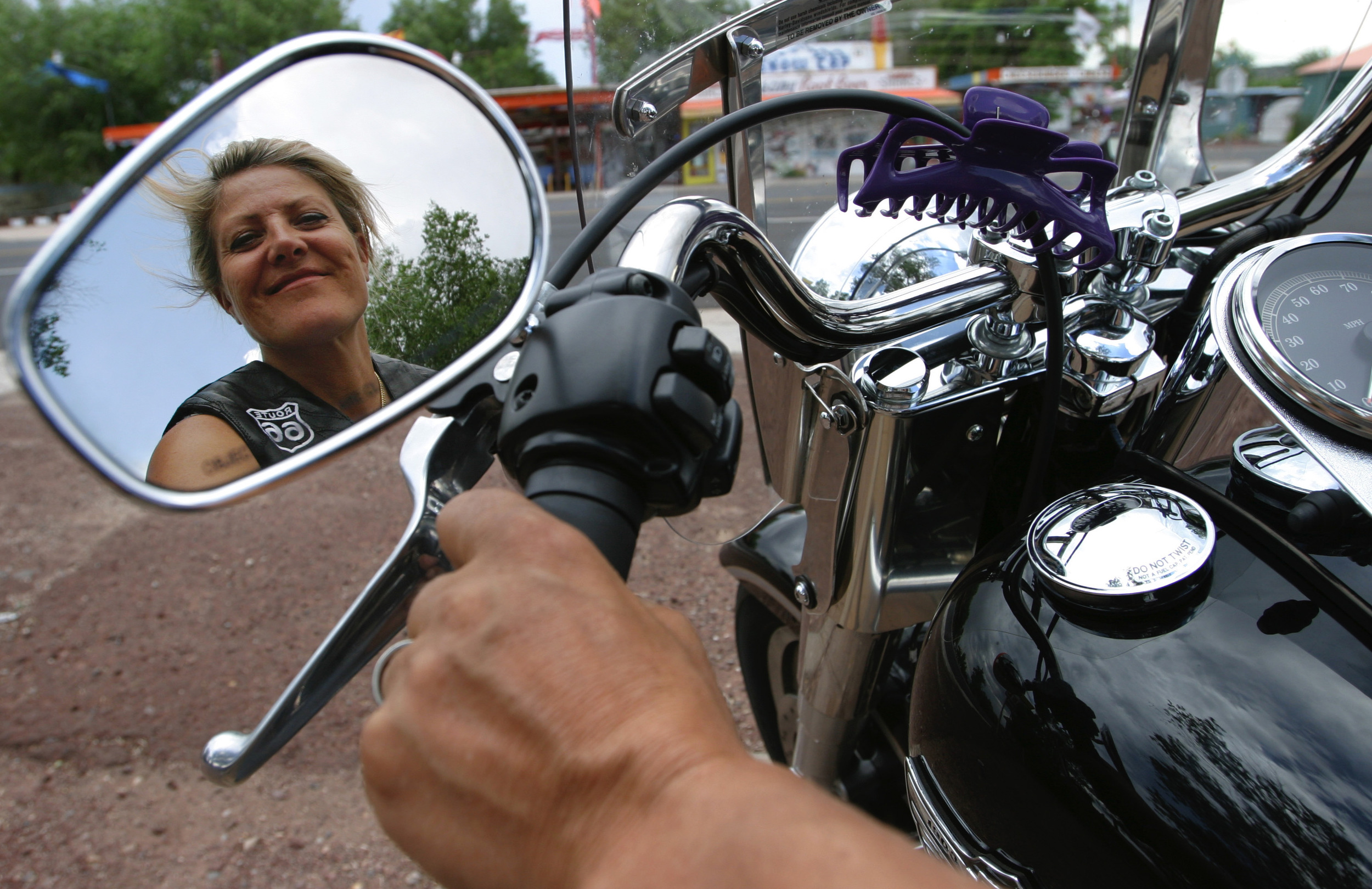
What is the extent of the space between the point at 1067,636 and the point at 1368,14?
1254mm

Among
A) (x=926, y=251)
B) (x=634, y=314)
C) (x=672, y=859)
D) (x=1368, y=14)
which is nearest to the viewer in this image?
(x=672, y=859)

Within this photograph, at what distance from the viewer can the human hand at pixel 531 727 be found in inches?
19.0

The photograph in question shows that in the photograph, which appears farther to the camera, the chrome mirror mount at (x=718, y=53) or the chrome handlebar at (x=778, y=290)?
the chrome mirror mount at (x=718, y=53)

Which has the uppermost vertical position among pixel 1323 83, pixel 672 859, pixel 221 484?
pixel 1323 83

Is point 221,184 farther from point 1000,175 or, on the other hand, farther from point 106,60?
point 106,60

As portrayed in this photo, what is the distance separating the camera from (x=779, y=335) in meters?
0.93

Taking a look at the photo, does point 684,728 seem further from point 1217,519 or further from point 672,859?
point 1217,519

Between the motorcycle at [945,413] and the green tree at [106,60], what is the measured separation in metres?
37.8

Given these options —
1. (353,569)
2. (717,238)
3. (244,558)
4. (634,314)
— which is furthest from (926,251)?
(244,558)

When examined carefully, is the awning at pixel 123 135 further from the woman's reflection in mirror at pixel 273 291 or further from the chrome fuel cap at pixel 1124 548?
the chrome fuel cap at pixel 1124 548

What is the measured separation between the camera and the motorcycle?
2.08ft

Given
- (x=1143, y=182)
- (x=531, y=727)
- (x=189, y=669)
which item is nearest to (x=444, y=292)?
(x=531, y=727)

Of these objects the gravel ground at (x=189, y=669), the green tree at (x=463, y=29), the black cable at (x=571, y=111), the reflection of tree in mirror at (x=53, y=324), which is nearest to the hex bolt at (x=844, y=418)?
the black cable at (x=571, y=111)

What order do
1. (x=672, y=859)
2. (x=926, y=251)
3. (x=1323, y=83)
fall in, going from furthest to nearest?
(x=1323, y=83)
(x=926, y=251)
(x=672, y=859)
